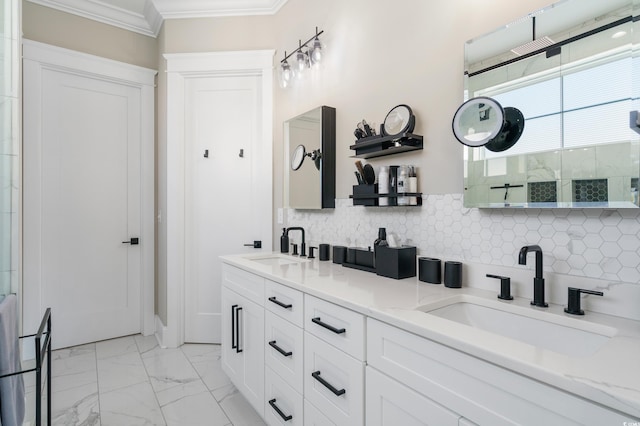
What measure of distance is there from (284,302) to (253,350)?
49 cm

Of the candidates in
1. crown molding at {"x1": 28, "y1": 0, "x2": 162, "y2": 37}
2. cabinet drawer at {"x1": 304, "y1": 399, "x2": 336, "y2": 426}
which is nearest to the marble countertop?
cabinet drawer at {"x1": 304, "y1": 399, "x2": 336, "y2": 426}

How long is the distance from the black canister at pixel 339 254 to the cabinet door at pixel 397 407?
0.89 meters

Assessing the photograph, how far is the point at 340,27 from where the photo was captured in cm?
212

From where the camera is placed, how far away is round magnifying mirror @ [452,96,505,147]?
1.27 meters

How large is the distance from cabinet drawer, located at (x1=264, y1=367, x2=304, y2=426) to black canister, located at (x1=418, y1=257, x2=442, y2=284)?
2.50ft

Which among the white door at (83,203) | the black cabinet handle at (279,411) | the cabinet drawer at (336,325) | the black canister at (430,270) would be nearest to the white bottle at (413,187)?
the black canister at (430,270)

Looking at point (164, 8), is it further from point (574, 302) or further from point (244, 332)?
point (574, 302)

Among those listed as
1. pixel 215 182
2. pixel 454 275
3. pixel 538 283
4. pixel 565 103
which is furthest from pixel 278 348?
pixel 215 182

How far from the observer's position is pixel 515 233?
1253 mm

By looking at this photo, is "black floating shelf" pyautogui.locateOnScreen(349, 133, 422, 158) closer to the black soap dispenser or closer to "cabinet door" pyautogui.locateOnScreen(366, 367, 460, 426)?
the black soap dispenser

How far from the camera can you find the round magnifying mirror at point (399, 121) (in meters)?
1.59

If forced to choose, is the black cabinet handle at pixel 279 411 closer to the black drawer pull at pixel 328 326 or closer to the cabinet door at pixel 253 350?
the cabinet door at pixel 253 350

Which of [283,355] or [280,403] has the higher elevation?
[283,355]

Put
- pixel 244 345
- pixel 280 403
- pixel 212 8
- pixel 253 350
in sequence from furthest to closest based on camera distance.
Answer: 1. pixel 212 8
2. pixel 244 345
3. pixel 253 350
4. pixel 280 403
